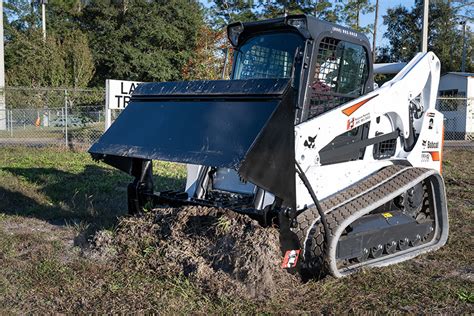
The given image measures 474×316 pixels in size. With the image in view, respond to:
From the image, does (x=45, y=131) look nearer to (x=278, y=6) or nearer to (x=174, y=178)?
(x=174, y=178)

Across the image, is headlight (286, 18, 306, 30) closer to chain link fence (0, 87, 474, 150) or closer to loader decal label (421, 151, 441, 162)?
loader decal label (421, 151, 441, 162)

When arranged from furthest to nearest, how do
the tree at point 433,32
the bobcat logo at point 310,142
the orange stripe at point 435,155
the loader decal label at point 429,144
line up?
the tree at point 433,32 < the orange stripe at point 435,155 < the loader decal label at point 429,144 < the bobcat logo at point 310,142

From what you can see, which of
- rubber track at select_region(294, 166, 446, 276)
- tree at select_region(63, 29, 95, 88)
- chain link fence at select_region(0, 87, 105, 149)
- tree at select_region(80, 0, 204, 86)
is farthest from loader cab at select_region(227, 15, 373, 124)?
tree at select_region(80, 0, 204, 86)

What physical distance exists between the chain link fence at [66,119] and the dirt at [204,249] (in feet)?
37.9

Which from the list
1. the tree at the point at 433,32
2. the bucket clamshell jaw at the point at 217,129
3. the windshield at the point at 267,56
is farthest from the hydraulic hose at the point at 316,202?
the tree at the point at 433,32

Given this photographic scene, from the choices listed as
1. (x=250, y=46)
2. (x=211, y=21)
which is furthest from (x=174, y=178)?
(x=211, y=21)

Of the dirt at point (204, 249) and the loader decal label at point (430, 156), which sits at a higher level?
the loader decal label at point (430, 156)

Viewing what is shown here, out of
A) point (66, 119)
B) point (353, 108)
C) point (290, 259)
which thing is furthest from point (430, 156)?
point (66, 119)

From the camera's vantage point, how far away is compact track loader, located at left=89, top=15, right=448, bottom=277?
4281 millimetres

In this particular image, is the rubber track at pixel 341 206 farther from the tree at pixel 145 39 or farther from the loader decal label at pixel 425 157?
the tree at pixel 145 39

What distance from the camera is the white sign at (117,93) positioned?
13.9 m

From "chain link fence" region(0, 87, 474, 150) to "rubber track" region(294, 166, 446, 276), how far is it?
1203 cm

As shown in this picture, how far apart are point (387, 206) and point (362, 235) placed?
756 millimetres

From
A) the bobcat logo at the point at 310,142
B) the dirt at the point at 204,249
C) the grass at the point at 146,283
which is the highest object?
the bobcat logo at the point at 310,142
